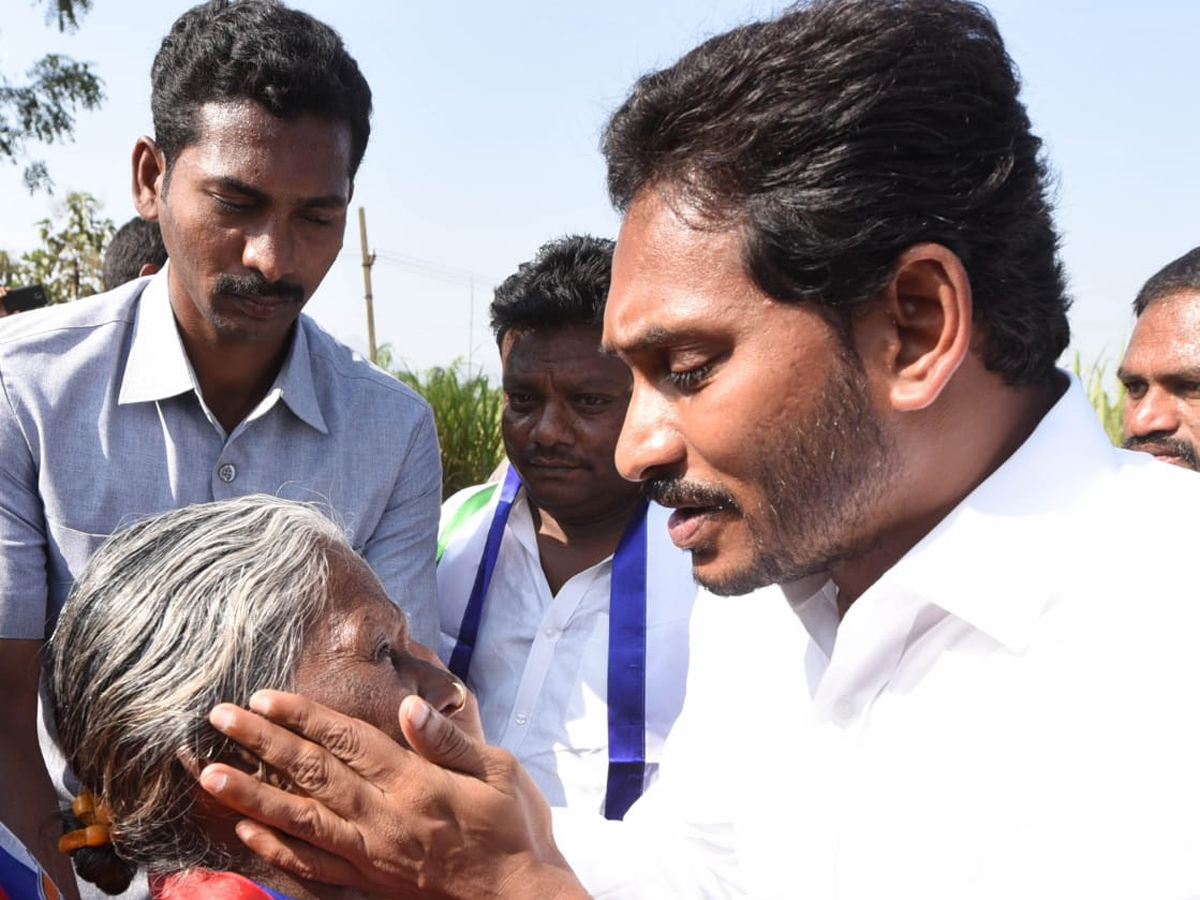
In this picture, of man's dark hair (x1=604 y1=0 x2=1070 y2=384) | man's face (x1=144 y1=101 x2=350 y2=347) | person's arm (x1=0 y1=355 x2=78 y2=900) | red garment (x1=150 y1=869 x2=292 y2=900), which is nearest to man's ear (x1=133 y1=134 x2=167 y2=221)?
man's face (x1=144 y1=101 x2=350 y2=347)

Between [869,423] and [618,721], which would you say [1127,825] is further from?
[618,721]

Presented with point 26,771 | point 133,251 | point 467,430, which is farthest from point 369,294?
point 26,771

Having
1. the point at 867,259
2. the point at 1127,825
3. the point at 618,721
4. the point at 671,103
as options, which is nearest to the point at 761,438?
the point at 867,259

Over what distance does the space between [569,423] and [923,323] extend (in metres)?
2.08

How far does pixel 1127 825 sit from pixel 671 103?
154 centimetres

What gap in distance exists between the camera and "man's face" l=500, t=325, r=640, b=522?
3.98 meters

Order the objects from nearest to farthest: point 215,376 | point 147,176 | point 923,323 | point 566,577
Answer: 1. point 923,323
2. point 215,376
3. point 147,176
4. point 566,577

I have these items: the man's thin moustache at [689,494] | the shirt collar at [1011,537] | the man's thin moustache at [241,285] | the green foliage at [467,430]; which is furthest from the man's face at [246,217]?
the green foliage at [467,430]

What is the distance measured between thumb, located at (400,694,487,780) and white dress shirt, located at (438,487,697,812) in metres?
1.57

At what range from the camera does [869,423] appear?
208 centimetres

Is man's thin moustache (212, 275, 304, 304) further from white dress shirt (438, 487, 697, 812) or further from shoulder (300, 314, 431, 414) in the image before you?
white dress shirt (438, 487, 697, 812)

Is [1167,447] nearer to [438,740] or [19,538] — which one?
[438,740]

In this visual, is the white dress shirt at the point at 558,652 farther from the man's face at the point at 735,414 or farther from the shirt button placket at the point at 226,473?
the man's face at the point at 735,414

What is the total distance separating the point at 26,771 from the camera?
2635 millimetres
